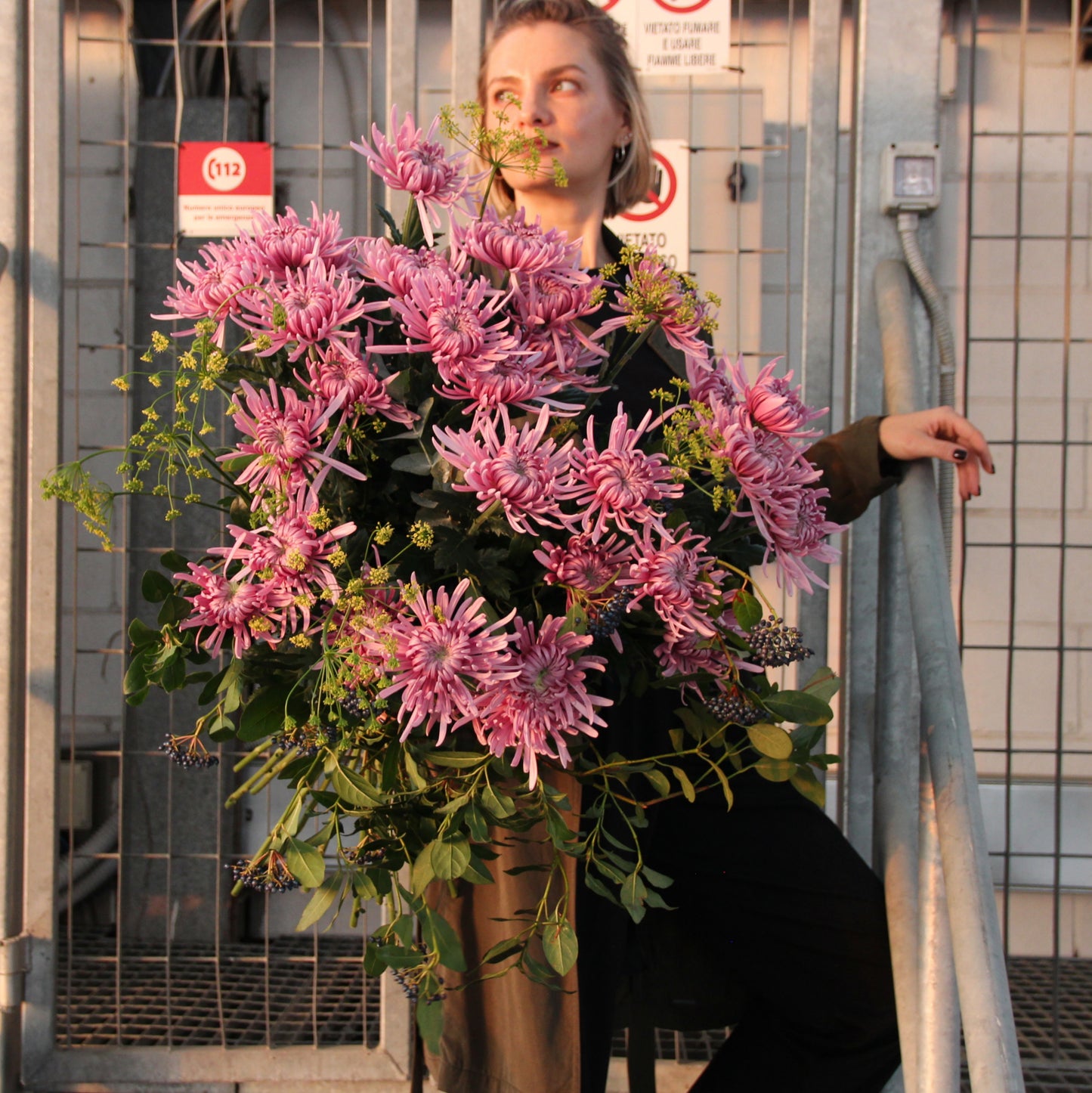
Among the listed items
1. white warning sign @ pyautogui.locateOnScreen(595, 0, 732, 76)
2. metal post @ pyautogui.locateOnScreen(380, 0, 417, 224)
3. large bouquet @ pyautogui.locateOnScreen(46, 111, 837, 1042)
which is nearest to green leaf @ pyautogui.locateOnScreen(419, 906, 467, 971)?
large bouquet @ pyautogui.locateOnScreen(46, 111, 837, 1042)

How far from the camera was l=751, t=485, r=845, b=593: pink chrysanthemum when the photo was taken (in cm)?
107

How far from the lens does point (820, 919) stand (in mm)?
1480

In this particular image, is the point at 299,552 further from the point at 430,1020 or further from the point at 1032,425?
the point at 1032,425

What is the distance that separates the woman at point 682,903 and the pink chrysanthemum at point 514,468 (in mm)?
414

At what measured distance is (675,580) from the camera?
0.99m

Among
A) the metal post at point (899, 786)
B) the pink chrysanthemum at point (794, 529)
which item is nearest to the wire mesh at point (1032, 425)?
the metal post at point (899, 786)

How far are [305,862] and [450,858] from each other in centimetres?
16

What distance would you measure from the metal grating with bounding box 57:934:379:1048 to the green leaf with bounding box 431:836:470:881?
1230 millimetres

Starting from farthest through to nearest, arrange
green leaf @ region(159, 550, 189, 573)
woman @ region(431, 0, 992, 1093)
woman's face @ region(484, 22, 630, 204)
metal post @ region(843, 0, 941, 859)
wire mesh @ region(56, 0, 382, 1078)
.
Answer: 1. wire mesh @ region(56, 0, 382, 1078)
2. metal post @ region(843, 0, 941, 859)
3. woman's face @ region(484, 22, 630, 204)
4. woman @ region(431, 0, 992, 1093)
5. green leaf @ region(159, 550, 189, 573)

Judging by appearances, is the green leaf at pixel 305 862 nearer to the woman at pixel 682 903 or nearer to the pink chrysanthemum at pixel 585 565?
the woman at pixel 682 903

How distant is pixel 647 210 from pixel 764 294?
67 centimetres

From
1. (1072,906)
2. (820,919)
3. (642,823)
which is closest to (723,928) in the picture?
(820,919)

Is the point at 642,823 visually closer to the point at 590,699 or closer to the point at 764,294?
the point at 590,699

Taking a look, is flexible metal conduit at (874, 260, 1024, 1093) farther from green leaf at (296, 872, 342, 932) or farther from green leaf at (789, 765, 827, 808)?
green leaf at (296, 872, 342, 932)
